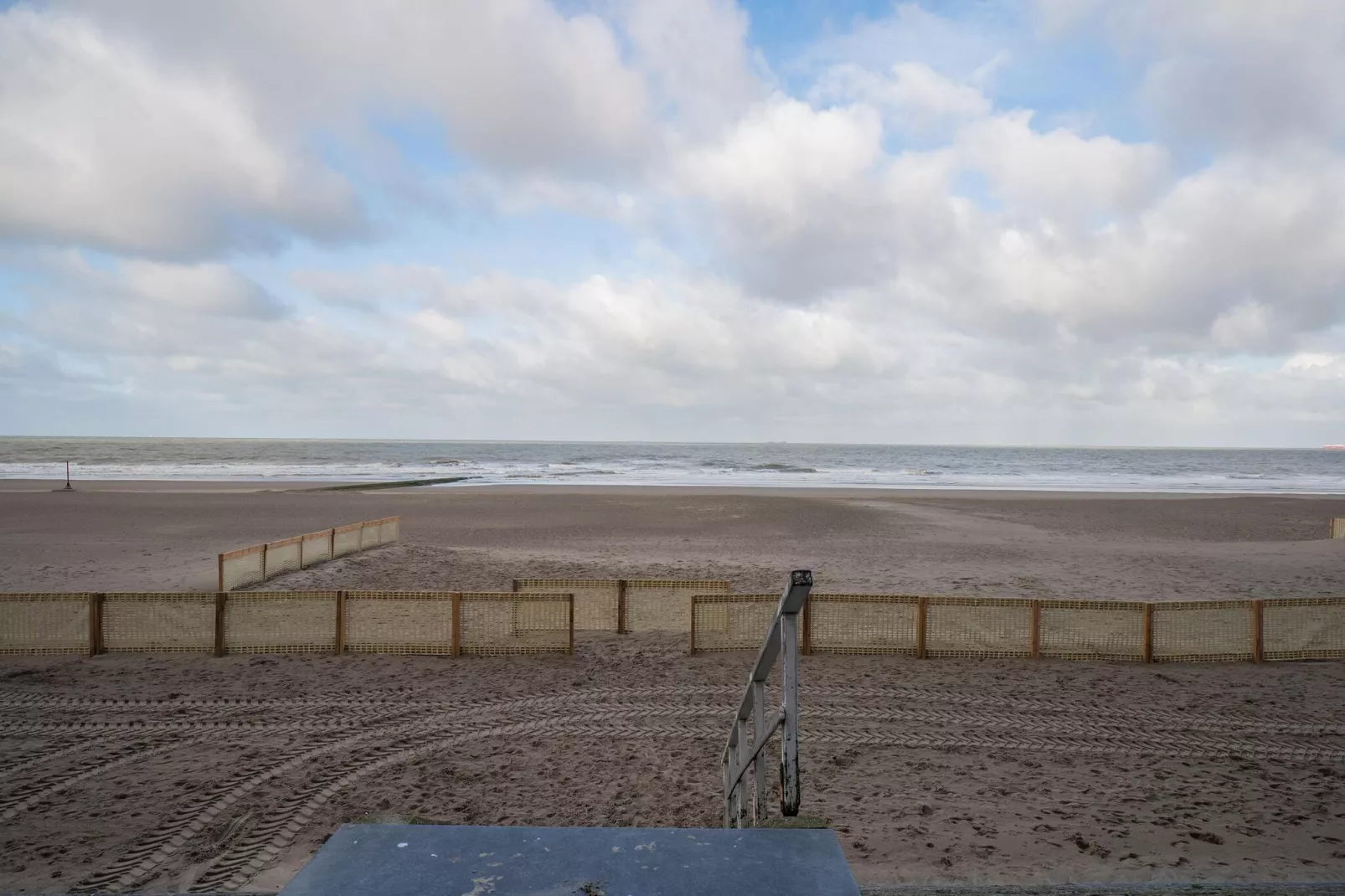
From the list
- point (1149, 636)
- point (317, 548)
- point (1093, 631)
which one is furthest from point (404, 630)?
point (1149, 636)

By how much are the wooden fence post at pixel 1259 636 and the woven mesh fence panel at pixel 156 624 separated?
14834mm

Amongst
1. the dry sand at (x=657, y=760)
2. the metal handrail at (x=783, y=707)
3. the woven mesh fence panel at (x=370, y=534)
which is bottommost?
the dry sand at (x=657, y=760)

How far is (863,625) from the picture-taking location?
11070mm

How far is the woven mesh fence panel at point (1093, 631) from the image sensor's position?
35.6ft

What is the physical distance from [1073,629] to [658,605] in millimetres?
6131

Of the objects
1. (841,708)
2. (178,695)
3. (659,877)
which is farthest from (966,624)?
(178,695)

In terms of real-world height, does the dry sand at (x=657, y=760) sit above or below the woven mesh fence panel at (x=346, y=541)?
below

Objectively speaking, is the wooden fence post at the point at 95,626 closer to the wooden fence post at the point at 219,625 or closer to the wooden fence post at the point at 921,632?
the wooden fence post at the point at 219,625

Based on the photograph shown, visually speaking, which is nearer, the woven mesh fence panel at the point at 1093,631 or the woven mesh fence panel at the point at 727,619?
the woven mesh fence panel at the point at 1093,631

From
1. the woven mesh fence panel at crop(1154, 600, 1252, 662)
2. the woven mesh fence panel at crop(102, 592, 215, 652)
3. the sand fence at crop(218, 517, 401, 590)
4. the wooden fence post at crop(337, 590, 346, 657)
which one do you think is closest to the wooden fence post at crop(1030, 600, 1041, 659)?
the woven mesh fence panel at crop(1154, 600, 1252, 662)

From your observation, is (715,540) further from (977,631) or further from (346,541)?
(977,631)

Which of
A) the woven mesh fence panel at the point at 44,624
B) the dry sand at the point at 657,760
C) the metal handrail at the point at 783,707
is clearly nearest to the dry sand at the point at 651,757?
the dry sand at the point at 657,760

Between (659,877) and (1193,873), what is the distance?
5131 millimetres

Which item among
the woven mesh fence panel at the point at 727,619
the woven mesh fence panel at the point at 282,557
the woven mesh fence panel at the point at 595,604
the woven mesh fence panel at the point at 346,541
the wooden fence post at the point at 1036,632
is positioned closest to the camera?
the wooden fence post at the point at 1036,632
